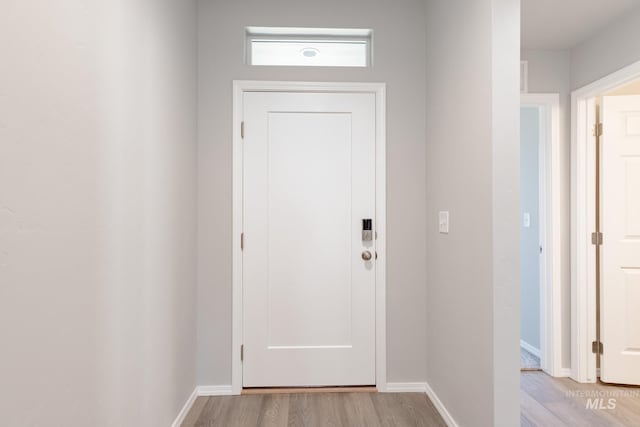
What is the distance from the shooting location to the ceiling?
2334 mm

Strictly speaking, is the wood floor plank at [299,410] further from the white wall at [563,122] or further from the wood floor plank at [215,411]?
the white wall at [563,122]

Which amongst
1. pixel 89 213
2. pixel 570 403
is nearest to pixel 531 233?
pixel 570 403

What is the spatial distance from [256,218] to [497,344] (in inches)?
62.1

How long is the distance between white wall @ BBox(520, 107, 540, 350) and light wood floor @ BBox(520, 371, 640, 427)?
1.97 ft

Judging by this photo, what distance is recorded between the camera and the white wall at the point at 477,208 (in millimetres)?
1650

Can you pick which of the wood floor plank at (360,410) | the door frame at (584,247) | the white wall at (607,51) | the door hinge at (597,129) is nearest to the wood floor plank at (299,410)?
the wood floor plank at (360,410)

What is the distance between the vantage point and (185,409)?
2.21 m

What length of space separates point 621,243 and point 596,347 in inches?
30.8

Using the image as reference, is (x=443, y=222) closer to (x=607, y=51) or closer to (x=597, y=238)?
(x=597, y=238)

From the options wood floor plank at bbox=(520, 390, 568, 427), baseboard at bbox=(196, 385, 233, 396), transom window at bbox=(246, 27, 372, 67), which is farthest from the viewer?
transom window at bbox=(246, 27, 372, 67)

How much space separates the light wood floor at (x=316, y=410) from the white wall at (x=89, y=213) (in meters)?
0.32

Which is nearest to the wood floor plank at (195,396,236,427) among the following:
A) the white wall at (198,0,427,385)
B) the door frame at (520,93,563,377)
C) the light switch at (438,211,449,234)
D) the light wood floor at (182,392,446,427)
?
the light wood floor at (182,392,446,427)

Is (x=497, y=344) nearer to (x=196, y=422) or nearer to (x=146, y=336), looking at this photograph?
(x=146, y=336)

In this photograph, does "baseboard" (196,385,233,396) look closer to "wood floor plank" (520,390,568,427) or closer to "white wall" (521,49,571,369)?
"wood floor plank" (520,390,568,427)
